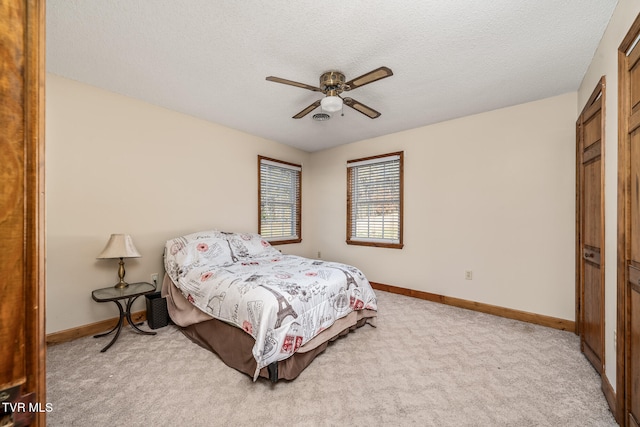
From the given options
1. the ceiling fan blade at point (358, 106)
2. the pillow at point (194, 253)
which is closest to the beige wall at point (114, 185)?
the pillow at point (194, 253)

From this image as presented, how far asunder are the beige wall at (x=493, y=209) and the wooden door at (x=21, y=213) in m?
3.79

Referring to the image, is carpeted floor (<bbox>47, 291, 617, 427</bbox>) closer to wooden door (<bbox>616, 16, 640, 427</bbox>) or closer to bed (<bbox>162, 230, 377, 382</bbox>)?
bed (<bbox>162, 230, 377, 382</bbox>)

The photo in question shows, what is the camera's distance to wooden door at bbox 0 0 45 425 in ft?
1.62

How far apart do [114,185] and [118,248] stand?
0.73m

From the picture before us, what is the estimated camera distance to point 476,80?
2.55 m

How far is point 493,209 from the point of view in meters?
3.24

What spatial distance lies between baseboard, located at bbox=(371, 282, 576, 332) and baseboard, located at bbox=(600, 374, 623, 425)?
111 cm

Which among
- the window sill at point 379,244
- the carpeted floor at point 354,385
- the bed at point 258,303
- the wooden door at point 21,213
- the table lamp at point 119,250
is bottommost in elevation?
the carpeted floor at point 354,385

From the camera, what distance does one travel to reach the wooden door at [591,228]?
6.33 ft

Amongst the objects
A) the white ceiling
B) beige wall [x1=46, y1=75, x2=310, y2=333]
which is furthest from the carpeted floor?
the white ceiling

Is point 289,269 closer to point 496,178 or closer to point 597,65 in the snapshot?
point 496,178

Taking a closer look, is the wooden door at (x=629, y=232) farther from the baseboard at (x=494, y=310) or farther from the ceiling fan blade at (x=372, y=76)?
the baseboard at (x=494, y=310)

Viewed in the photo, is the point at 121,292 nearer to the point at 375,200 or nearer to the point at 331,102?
the point at 331,102

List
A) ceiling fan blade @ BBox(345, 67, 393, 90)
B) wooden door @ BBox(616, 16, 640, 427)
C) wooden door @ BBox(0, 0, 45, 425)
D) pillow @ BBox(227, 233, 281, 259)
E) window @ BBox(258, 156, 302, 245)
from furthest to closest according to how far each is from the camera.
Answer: window @ BBox(258, 156, 302, 245), pillow @ BBox(227, 233, 281, 259), ceiling fan blade @ BBox(345, 67, 393, 90), wooden door @ BBox(616, 16, 640, 427), wooden door @ BBox(0, 0, 45, 425)
